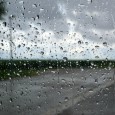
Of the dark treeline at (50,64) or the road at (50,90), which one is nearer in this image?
the road at (50,90)

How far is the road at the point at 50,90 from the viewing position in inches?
238

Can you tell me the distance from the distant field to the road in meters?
0.22

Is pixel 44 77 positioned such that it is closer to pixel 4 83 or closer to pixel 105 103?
pixel 4 83

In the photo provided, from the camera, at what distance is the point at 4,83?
364 inches

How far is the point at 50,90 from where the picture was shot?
8.27 meters

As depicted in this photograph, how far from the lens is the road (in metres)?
6.04

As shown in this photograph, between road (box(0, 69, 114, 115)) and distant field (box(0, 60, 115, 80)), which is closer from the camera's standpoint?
road (box(0, 69, 114, 115))

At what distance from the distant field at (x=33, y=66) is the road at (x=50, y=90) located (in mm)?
224

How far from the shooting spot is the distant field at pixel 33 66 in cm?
835

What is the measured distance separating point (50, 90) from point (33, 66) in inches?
49.1

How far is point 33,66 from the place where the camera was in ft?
30.5

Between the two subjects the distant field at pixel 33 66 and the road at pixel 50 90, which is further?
the distant field at pixel 33 66

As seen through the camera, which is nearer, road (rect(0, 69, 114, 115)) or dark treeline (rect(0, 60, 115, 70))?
road (rect(0, 69, 114, 115))

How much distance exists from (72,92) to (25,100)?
1.44m
